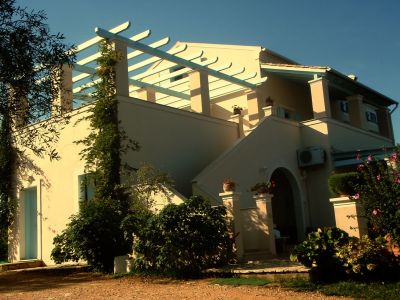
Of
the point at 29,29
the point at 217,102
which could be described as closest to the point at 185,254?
the point at 29,29

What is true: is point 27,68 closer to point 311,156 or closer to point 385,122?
point 311,156

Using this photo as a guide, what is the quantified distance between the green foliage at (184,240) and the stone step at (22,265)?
18.6ft

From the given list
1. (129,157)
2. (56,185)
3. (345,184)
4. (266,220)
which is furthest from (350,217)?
(56,185)

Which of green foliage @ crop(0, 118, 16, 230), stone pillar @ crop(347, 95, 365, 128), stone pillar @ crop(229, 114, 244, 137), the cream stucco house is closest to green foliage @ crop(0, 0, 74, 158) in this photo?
the cream stucco house

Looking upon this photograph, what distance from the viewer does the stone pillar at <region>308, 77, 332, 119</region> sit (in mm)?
18969

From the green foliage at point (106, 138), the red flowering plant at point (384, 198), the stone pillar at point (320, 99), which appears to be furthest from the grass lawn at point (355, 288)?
the stone pillar at point (320, 99)

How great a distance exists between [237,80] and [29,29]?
11750 millimetres

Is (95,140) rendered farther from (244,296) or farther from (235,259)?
(244,296)

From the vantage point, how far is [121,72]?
48.0 feet

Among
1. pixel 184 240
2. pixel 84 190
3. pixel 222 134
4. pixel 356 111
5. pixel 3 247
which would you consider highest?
pixel 356 111

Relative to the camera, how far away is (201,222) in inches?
422

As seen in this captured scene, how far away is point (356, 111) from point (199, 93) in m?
8.48

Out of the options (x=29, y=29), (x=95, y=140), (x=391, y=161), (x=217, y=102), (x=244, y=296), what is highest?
(x=217, y=102)

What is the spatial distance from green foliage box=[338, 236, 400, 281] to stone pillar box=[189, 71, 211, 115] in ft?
33.8
